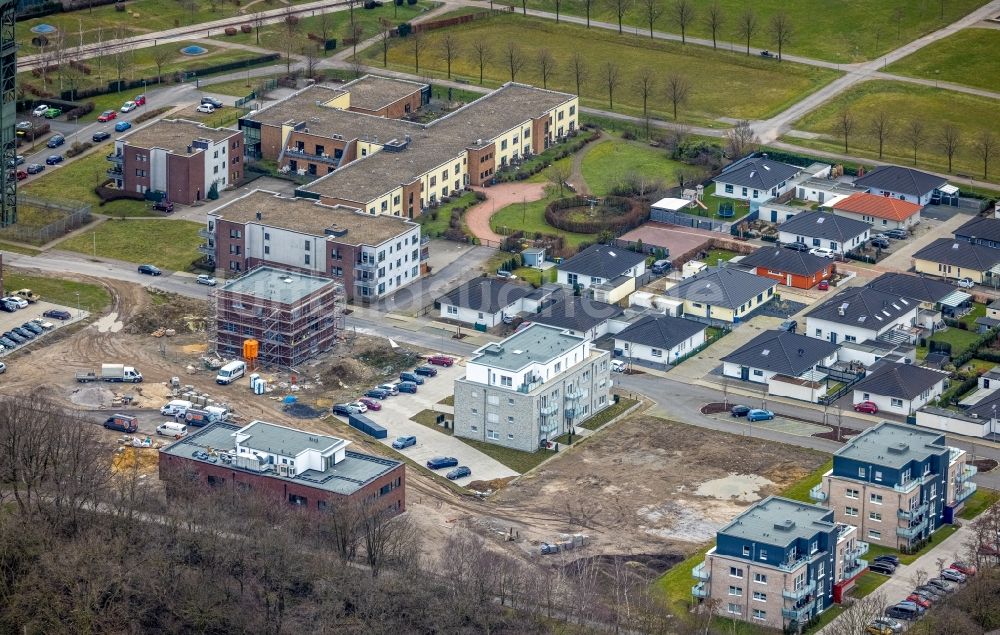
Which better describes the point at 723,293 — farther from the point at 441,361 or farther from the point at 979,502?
the point at 979,502

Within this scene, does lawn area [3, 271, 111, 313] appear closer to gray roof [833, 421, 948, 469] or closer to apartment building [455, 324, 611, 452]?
apartment building [455, 324, 611, 452]

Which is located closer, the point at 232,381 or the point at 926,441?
the point at 926,441

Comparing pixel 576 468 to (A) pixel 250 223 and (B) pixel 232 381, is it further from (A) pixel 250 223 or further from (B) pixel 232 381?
(A) pixel 250 223

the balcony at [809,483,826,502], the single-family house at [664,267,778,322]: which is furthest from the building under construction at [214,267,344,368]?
the balcony at [809,483,826,502]

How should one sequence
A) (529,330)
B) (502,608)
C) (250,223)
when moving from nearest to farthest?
(502,608) < (529,330) < (250,223)

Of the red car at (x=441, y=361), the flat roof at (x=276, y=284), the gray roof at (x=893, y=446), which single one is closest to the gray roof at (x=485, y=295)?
the red car at (x=441, y=361)

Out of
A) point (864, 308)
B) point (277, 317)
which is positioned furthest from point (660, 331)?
point (277, 317)

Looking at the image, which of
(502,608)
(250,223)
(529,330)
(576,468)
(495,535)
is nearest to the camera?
(502,608)

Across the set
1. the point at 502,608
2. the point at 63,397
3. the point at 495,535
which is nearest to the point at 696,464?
the point at 495,535
